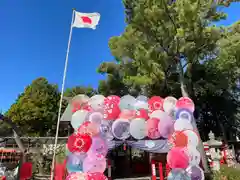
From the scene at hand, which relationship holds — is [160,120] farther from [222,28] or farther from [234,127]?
[234,127]

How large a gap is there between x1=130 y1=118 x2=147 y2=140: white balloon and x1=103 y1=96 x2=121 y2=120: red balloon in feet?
2.15

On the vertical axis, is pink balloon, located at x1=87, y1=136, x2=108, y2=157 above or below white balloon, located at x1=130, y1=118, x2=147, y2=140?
below

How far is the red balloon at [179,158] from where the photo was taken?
17.3ft

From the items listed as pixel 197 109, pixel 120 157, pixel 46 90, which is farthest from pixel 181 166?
pixel 46 90

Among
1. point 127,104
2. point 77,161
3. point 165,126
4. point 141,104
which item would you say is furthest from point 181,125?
point 77,161

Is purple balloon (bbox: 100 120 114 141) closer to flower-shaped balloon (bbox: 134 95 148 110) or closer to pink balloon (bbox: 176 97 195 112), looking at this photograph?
flower-shaped balloon (bbox: 134 95 148 110)

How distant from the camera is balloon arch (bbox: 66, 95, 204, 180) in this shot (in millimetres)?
5465

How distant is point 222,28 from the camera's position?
11320 mm

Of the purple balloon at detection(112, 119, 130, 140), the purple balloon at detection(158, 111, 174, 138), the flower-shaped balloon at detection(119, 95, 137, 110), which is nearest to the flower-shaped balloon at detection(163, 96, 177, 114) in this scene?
the purple balloon at detection(158, 111, 174, 138)

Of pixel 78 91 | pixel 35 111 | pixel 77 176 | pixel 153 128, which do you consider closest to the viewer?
pixel 77 176

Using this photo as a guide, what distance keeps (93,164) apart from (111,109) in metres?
1.86

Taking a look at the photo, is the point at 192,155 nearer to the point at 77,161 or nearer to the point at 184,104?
the point at 184,104

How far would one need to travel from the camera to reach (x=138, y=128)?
630cm

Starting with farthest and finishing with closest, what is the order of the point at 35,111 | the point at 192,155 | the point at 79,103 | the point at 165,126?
1. the point at 35,111
2. the point at 79,103
3. the point at 165,126
4. the point at 192,155
